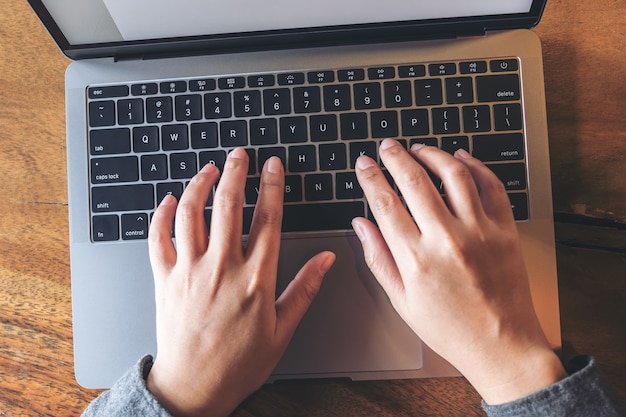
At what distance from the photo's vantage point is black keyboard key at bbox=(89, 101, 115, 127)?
23.7 inches

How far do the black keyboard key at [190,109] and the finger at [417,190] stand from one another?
0.21m

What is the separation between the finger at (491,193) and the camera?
549mm

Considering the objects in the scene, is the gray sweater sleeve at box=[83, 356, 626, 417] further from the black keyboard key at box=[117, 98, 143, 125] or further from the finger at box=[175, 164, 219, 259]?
the black keyboard key at box=[117, 98, 143, 125]

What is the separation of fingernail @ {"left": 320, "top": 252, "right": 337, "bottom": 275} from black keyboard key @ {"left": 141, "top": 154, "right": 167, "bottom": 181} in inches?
7.9

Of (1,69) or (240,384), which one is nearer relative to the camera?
(240,384)

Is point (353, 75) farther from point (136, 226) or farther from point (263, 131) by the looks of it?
point (136, 226)

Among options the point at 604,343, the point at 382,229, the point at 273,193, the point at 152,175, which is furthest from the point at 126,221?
the point at 604,343

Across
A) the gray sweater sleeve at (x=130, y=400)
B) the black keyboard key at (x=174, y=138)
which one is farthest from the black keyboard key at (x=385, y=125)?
the gray sweater sleeve at (x=130, y=400)

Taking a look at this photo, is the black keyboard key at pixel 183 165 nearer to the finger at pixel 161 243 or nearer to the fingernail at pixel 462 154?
the finger at pixel 161 243

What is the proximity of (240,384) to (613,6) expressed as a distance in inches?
23.6

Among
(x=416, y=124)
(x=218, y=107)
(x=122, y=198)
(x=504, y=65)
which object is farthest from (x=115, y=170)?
(x=504, y=65)

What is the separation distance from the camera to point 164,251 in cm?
56

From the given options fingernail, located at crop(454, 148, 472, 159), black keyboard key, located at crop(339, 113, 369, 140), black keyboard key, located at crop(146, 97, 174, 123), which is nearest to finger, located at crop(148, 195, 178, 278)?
black keyboard key, located at crop(146, 97, 174, 123)

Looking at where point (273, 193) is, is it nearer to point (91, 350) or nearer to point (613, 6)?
point (91, 350)
